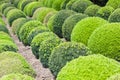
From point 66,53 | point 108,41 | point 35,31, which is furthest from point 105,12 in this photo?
point 66,53

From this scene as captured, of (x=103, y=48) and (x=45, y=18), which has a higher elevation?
(x=103, y=48)

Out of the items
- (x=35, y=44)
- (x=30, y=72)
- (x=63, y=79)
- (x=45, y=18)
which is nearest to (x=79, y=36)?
(x=35, y=44)

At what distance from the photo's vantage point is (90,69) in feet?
20.8

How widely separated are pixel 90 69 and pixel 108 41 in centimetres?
357

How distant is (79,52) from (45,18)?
33.9 feet

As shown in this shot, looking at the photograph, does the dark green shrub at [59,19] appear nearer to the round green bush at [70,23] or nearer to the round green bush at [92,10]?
the round green bush at [92,10]

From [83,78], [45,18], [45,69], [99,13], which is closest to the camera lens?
[83,78]

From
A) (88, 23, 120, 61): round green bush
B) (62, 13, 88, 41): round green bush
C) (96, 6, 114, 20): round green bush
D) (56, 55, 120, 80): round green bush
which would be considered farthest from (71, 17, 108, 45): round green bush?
(56, 55, 120, 80): round green bush

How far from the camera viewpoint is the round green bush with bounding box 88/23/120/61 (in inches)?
383

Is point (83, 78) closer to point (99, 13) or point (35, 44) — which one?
point (35, 44)

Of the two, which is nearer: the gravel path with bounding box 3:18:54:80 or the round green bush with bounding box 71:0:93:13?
the gravel path with bounding box 3:18:54:80

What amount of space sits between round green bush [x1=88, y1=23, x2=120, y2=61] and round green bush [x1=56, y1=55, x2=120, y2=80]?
321cm

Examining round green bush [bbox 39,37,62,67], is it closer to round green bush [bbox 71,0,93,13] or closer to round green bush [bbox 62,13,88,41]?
round green bush [bbox 62,13,88,41]

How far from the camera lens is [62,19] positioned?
611 inches
